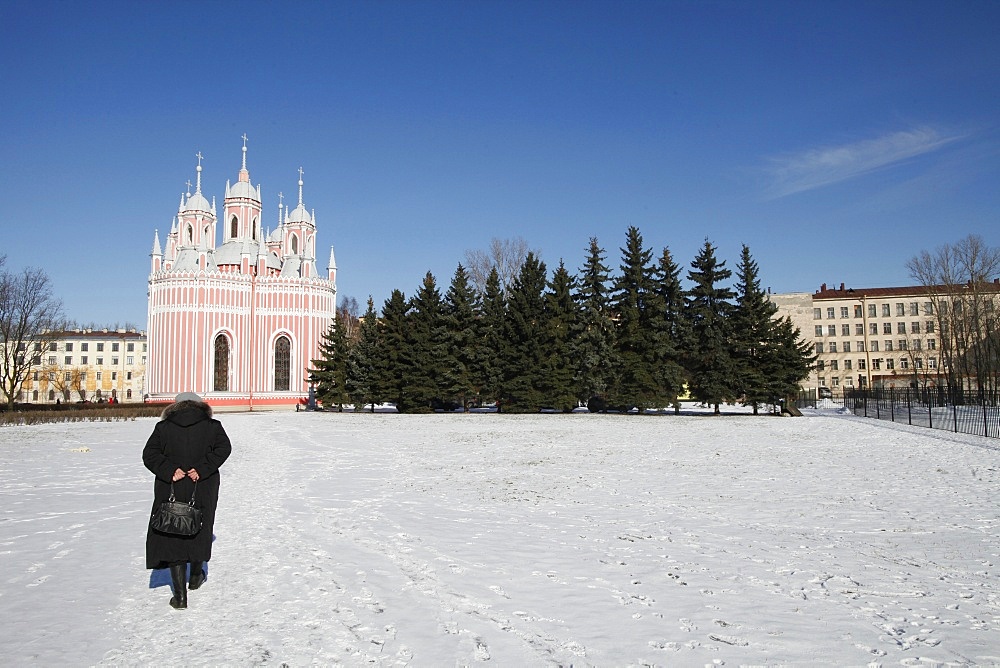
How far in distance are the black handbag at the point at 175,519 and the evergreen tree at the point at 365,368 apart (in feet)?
134

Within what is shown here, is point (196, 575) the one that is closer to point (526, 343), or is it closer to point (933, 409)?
point (526, 343)

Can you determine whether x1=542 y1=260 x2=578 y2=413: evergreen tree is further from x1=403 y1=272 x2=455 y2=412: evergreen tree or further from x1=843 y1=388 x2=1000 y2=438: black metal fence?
x1=843 y1=388 x2=1000 y2=438: black metal fence

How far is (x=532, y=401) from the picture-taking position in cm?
4112

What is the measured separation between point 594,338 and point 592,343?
43 centimetres

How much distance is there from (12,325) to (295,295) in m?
21.7

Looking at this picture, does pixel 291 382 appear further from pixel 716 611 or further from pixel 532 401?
pixel 716 611

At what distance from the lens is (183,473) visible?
18.6 ft

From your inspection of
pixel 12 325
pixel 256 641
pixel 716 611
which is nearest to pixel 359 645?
pixel 256 641

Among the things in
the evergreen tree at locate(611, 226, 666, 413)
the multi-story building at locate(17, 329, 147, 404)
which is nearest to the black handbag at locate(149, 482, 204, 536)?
the evergreen tree at locate(611, 226, 666, 413)

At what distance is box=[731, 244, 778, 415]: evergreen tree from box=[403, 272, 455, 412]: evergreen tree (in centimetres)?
1780

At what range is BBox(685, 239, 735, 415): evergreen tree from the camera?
37875 millimetres

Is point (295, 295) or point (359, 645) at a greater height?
point (295, 295)

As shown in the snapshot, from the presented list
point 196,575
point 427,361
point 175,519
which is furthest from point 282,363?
point 175,519

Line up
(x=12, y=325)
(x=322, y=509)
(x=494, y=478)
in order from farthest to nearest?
(x=12, y=325)
(x=494, y=478)
(x=322, y=509)
